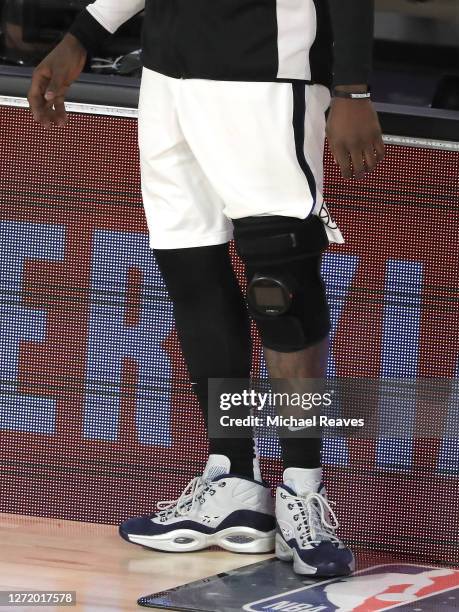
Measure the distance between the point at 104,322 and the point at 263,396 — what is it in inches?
13.7

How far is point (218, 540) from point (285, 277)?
465 mm

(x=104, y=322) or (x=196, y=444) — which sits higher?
(x=104, y=322)

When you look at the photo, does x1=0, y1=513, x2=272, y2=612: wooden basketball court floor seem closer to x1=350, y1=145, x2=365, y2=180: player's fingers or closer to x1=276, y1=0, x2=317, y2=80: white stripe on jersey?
x1=350, y1=145, x2=365, y2=180: player's fingers

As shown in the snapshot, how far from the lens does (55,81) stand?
6.42ft

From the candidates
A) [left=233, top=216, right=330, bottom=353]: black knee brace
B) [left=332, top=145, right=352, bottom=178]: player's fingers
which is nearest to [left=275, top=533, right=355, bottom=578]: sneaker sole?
[left=233, top=216, right=330, bottom=353]: black knee brace

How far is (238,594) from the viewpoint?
1694 millimetres

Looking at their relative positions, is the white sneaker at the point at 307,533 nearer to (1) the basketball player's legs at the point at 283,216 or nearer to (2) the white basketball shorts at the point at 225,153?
(1) the basketball player's legs at the point at 283,216

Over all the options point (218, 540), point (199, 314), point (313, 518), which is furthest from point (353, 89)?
point (218, 540)

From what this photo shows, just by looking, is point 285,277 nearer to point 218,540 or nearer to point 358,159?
point 358,159

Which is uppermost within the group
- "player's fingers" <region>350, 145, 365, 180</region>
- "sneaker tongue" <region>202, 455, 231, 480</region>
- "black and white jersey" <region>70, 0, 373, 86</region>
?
"black and white jersey" <region>70, 0, 373, 86</region>

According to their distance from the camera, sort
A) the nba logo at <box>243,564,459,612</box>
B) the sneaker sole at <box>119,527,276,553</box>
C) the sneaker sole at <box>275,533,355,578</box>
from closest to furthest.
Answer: the nba logo at <box>243,564,459,612</box>
the sneaker sole at <box>275,533,355,578</box>
the sneaker sole at <box>119,527,276,553</box>

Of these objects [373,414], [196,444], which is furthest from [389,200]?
[196,444]

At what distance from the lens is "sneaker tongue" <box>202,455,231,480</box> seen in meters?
1.95

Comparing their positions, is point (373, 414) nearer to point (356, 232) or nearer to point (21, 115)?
point (356, 232)
